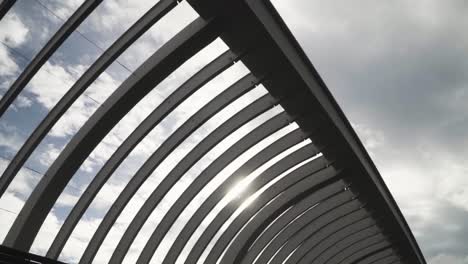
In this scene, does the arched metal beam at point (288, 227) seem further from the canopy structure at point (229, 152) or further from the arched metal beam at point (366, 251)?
the arched metal beam at point (366, 251)

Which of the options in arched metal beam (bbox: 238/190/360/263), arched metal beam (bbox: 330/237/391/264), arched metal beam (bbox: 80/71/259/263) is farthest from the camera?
arched metal beam (bbox: 330/237/391/264)

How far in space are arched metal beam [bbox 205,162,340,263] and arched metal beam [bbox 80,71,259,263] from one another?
552 centimetres

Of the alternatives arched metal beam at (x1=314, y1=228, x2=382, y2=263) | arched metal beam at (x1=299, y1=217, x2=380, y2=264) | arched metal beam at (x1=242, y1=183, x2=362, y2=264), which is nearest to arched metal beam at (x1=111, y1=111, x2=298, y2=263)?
arched metal beam at (x1=242, y1=183, x2=362, y2=264)

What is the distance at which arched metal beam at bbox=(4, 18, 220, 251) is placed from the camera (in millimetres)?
9961

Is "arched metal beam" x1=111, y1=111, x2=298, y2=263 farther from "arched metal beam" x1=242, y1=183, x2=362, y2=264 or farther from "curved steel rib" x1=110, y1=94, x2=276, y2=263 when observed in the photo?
"arched metal beam" x1=242, y1=183, x2=362, y2=264

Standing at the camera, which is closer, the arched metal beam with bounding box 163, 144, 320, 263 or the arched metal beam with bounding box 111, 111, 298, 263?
the arched metal beam with bounding box 111, 111, 298, 263

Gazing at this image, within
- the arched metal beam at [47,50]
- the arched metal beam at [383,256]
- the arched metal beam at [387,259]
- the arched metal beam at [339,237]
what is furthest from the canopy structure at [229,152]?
the arched metal beam at [387,259]

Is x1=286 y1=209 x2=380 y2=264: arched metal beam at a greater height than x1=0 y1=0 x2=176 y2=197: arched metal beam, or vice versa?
x1=286 y1=209 x2=380 y2=264: arched metal beam

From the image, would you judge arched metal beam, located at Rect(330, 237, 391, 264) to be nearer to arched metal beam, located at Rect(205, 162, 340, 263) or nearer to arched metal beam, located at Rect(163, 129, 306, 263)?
arched metal beam, located at Rect(205, 162, 340, 263)

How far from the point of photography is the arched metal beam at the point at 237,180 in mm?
14993

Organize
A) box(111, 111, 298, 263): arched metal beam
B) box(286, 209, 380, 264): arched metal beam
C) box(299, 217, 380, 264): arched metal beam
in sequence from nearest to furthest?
1. box(111, 111, 298, 263): arched metal beam
2. box(286, 209, 380, 264): arched metal beam
3. box(299, 217, 380, 264): arched metal beam

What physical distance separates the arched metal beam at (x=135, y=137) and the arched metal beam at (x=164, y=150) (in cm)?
103

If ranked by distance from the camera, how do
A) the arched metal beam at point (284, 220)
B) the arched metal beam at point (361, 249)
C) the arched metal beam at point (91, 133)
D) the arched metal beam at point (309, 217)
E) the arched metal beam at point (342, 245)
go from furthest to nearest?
the arched metal beam at point (361, 249) < the arched metal beam at point (342, 245) < the arched metal beam at point (309, 217) < the arched metal beam at point (284, 220) < the arched metal beam at point (91, 133)

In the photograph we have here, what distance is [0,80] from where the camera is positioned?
30.9ft
